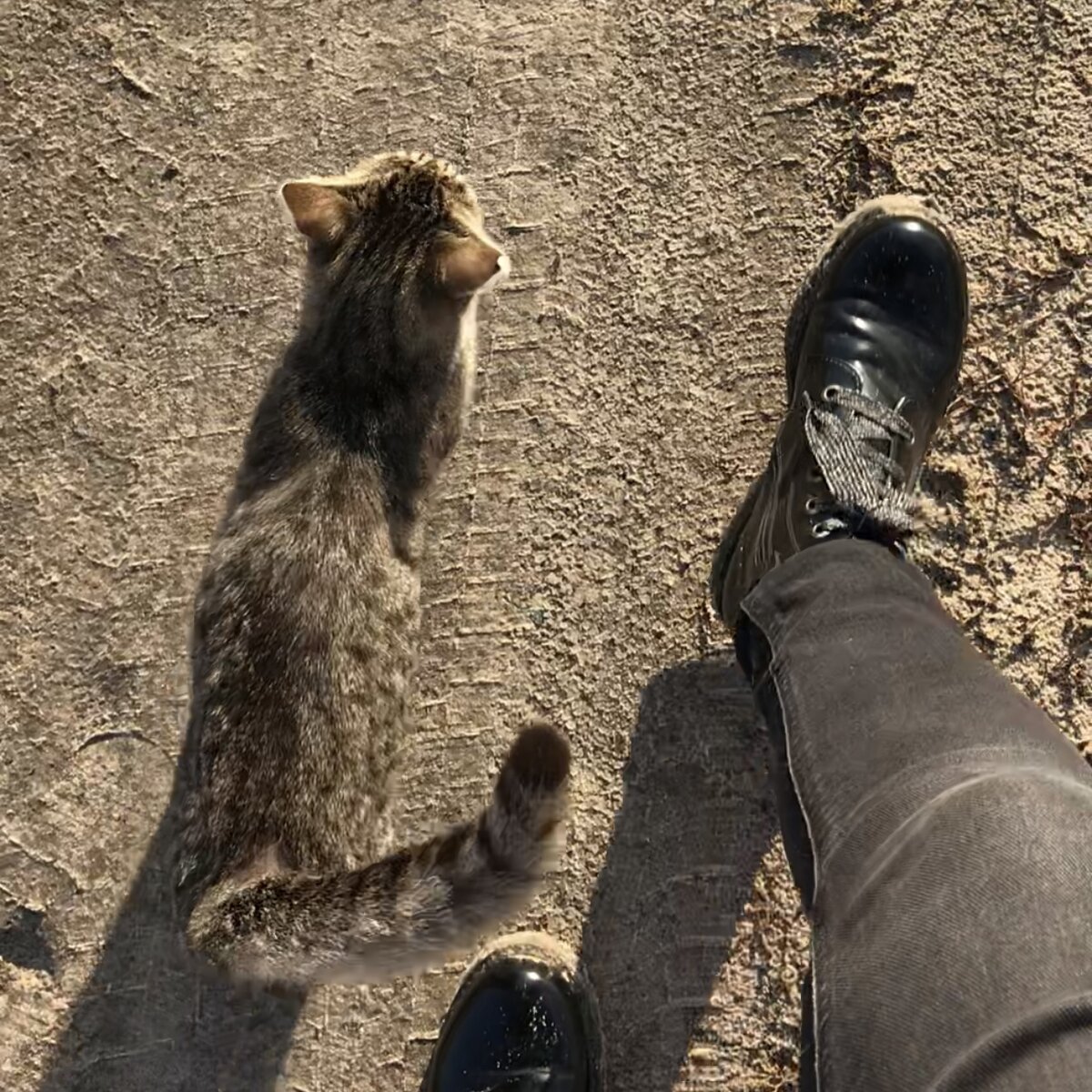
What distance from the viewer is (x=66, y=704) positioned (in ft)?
8.73

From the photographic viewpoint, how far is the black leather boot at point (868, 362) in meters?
2.44

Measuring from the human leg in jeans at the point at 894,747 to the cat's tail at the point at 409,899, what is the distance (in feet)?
1.82

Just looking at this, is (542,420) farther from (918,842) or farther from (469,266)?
(918,842)

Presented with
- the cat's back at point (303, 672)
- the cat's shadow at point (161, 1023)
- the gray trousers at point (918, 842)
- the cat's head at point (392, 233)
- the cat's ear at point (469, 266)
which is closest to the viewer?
the gray trousers at point (918, 842)

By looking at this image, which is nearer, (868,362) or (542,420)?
(868,362)

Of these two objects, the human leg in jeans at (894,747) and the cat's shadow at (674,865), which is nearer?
the human leg in jeans at (894,747)

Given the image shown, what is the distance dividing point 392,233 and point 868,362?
126 cm

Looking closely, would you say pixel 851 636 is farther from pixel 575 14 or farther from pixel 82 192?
pixel 82 192

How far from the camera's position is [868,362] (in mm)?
2562

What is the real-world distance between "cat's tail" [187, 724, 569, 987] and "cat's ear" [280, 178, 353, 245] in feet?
4.69

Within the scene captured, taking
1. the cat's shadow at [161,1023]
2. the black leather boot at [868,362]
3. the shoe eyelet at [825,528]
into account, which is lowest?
the cat's shadow at [161,1023]

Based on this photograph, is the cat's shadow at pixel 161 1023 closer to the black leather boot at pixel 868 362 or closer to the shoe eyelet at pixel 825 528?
the black leather boot at pixel 868 362

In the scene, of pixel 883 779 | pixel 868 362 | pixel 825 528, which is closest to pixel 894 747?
pixel 883 779

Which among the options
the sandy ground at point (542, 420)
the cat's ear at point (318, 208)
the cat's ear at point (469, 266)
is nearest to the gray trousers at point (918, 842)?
the sandy ground at point (542, 420)
